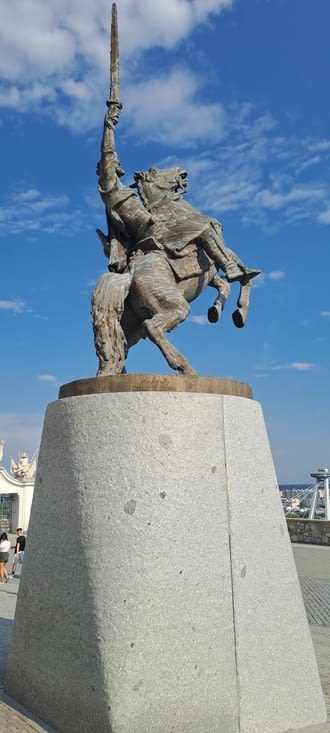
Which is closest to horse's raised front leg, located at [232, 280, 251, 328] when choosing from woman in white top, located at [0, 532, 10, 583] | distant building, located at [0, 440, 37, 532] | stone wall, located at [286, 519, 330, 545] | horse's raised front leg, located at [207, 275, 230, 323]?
horse's raised front leg, located at [207, 275, 230, 323]

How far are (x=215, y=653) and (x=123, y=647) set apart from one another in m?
0.57

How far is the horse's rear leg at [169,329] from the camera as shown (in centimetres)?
504

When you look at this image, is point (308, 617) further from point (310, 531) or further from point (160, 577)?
point (310, 531)

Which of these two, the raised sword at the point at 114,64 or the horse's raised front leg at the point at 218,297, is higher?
the raised sword at the point at 114,64

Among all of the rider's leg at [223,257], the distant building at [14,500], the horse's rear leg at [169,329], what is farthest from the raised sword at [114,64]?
the distant building at [14,500]

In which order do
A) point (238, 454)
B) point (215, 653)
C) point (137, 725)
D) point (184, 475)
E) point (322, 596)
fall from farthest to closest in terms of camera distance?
point (322, 596)
point (238, 454)
point (184, 475)
point (215, 653)
point (137, 725)

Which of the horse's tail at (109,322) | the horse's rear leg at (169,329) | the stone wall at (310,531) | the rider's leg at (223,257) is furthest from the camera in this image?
the stone wall at (310,531)

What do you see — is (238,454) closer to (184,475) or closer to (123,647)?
(184,475)

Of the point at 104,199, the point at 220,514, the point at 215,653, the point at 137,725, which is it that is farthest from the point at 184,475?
the point at 104,199

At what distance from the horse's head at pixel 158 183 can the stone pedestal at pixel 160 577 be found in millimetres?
2257

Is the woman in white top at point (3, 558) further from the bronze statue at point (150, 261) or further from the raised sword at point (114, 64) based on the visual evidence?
the raised sword at point (114, 64)

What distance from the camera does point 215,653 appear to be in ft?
12.6

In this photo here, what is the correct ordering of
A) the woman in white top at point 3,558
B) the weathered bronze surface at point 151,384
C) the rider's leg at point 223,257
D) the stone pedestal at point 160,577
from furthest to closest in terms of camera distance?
the woman in white top at point 3,558, the rider's leg at point 223,257, the weathered bronze surface at point 151,384, the stone pedestal at point 160,577

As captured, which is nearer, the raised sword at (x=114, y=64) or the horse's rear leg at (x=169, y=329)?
the horse's rear leg at (x=169, y=329)
